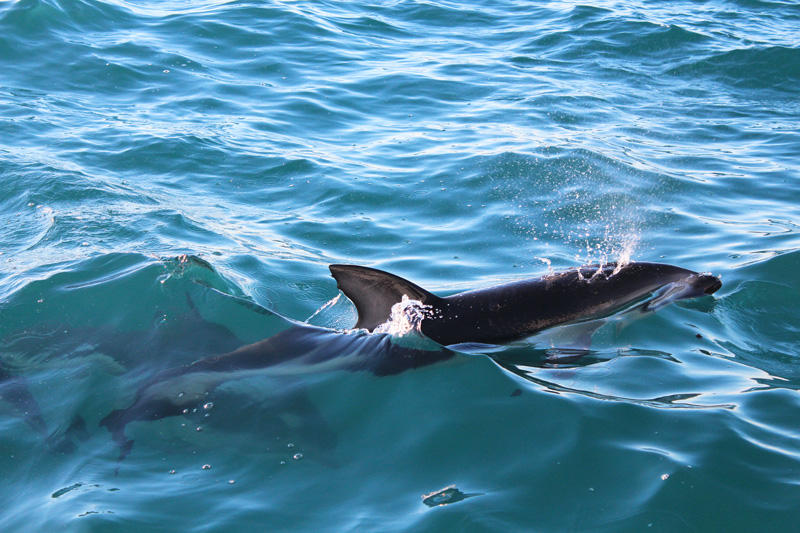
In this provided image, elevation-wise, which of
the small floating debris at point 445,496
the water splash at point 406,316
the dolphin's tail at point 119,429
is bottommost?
the dolphin's tail at point 119,429

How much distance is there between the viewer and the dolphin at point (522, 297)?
589 cm

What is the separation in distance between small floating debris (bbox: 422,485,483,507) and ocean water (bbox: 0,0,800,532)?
17 mm

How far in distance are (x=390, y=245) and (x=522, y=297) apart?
273 centimetres

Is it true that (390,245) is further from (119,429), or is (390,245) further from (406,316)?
(119,429)

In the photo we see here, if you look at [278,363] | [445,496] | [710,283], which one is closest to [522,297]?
[710,283]

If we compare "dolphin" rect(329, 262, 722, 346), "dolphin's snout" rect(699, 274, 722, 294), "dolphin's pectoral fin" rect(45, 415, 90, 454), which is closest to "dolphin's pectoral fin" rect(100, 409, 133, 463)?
"dolphin's pectoral fin" rect(45, 415, 90, 454)

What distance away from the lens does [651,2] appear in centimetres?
1955

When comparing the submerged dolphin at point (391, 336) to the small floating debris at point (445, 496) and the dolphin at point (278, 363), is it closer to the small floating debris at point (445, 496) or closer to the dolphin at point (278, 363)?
the dolphin at point (278, 363)

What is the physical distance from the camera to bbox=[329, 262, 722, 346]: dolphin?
5891 mm

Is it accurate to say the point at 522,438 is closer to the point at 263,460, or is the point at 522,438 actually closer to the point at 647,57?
the point at 263,460

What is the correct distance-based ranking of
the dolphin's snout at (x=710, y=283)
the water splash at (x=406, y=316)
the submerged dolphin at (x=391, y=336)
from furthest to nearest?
the dolphin's snout at (x=710, y=283) → the water splash at (x=406, y=316) → the submerged dolphin at (x=391, y=336)

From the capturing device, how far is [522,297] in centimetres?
619

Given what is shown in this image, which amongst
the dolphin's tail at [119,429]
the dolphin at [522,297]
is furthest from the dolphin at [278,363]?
the dolphin at [522,297]

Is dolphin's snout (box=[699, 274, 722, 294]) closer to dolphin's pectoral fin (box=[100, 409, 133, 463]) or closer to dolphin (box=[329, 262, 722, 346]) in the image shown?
dolphin (box=[329, 262, 722, 346])
